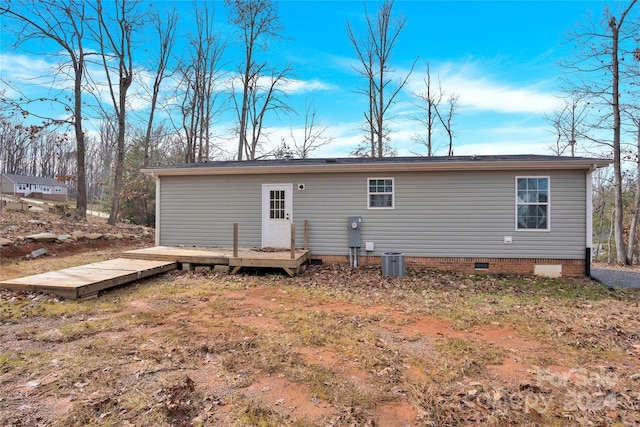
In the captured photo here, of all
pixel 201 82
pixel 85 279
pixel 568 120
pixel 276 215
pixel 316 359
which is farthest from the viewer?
pixel 201 82

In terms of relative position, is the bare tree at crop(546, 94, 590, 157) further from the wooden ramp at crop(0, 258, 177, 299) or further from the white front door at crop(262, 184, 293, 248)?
the wooden ramp at crop(0, 258, 177, 299)

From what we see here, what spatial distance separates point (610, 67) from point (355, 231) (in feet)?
39.7

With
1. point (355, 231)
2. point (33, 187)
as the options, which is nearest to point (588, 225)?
point (355, 231)

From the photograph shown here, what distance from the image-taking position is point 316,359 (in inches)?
134

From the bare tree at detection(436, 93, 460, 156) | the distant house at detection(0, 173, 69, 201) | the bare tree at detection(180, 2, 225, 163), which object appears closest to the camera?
the bare tree at detection(436, 93, 460, 156)

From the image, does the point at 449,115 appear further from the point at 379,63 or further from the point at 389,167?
the point at 389,167

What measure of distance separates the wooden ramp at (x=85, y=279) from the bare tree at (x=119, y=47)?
407 inches

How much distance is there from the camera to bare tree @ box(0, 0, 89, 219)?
13.2 m

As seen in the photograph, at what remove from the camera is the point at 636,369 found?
3.24 meters

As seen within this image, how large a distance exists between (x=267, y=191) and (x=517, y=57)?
12.6 m

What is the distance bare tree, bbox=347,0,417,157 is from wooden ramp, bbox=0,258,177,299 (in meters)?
14.1

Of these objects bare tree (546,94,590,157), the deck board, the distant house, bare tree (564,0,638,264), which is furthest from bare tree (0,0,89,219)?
the distant house

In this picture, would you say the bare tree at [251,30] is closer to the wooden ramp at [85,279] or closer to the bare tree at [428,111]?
the bare tree at [428,111]

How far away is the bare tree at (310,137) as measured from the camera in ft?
70.8
